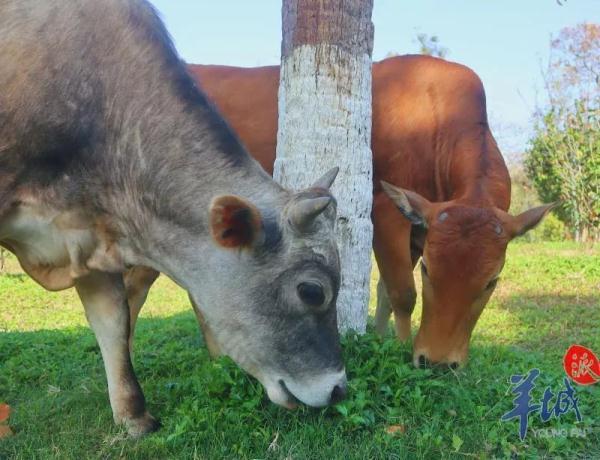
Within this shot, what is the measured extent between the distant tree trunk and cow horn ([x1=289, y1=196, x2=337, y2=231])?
1060 millimetres

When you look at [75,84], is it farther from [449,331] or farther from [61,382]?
[449,331]

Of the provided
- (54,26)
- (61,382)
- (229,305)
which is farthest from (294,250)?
(61,382)

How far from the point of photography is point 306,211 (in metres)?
3.28

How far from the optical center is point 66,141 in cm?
362

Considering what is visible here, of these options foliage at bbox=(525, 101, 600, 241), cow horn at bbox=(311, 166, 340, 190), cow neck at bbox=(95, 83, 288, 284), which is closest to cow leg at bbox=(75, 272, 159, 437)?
cow neck at bbox=(95, 83, 288, 284)

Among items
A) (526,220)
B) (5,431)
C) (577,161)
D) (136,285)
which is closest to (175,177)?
(5,431)

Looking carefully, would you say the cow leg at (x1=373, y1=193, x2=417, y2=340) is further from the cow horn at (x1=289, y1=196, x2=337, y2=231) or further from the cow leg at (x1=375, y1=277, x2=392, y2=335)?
the cow horn at (x1=289, y1=196, x2=337, y2=231)

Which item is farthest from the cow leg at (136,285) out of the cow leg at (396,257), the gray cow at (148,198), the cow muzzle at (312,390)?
the cow muzzle at (312,390)

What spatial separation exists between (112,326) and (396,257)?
2393 millimetres

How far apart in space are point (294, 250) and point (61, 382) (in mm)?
2361

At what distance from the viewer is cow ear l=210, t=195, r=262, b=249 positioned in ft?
10.8

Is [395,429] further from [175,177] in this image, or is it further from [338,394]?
[175,177]

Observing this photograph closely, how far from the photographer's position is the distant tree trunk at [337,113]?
14.2ft

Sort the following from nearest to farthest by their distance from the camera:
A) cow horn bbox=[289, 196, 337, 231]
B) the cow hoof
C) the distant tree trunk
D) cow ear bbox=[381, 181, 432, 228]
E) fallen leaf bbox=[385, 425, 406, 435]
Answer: cow horn bbox=[289, 196, 337, 231], fallen leaf bbox=[385, 425, 406, 435], the cow hoof, the distant tree trunk, cow ear bbox=[381, 181, 432, 228]
